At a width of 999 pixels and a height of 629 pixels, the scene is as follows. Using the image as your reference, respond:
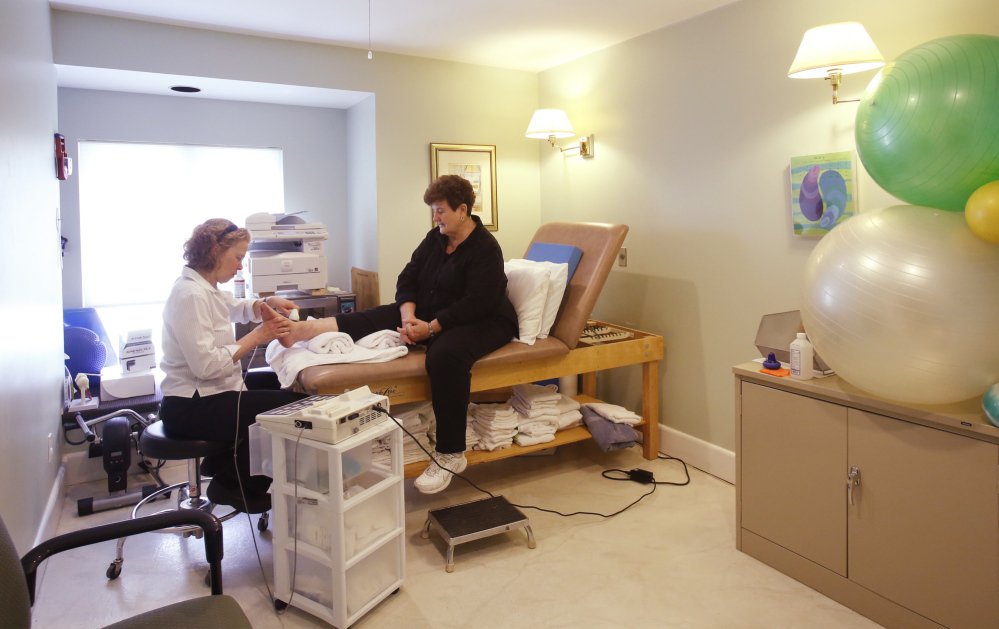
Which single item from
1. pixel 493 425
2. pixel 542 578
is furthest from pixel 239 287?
pixel 542 578

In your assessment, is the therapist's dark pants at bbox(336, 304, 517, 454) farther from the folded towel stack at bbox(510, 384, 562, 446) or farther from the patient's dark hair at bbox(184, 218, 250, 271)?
the patient's dark hair at bbox(184, 218, 250, 271)

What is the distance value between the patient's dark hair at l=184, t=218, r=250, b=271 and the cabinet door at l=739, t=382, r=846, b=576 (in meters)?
1.98

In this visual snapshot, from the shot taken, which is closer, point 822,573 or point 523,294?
point 822,573

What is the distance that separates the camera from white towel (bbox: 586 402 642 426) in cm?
321

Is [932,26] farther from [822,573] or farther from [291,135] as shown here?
[291,135]

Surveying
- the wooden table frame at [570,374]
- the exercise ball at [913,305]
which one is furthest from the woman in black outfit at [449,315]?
the exercise ball at [913,305]

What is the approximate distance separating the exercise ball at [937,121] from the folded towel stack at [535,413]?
1.72m

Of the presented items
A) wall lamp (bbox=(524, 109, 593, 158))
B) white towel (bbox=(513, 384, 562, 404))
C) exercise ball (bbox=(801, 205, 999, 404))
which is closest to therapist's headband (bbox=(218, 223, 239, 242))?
white towel (bbox=(513, 384, 562, 404))

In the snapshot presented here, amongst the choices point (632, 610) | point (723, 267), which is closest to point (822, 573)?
point (632, 610)

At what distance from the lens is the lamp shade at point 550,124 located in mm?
3738

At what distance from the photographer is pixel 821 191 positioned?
2.63 metres

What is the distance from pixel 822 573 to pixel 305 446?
5.69ft

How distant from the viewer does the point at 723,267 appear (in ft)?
10.3

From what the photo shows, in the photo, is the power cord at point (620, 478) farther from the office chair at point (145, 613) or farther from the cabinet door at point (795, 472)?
the office chair at point (145, 613)
